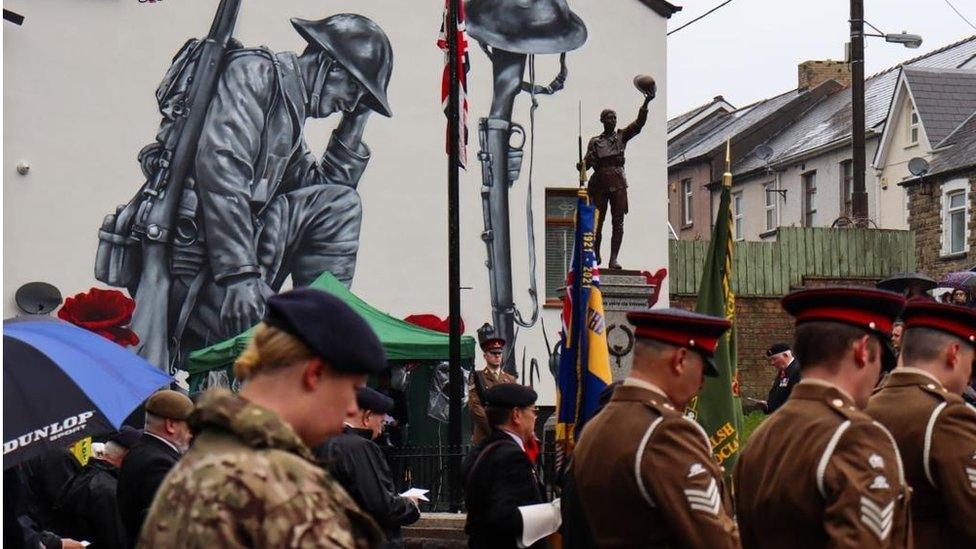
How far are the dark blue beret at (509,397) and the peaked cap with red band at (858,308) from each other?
3.18m

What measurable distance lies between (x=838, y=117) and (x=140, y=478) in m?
45.7

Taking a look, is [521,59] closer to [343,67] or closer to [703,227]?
[343,67]

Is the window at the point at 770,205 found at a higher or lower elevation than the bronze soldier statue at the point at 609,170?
higher

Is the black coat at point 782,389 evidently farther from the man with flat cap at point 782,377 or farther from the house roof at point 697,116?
the house roof at point 697,116

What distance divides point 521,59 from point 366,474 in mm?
20311

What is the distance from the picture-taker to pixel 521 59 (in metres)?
28.2

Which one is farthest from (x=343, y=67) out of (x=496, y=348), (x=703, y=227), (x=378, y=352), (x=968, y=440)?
(x=703, y=227)

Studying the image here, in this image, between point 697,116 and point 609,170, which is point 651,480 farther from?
point 697,116

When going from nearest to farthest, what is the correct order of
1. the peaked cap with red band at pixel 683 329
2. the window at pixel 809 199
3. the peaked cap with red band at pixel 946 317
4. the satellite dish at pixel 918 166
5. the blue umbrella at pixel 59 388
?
the peaked cap with red band at pixel 683 329 < the peaked cap with red band at pixel 946 317 < the blue umbrella at pixel 59 388 < the satellite dish at pixel 918 166 < the window at pixel 809 199

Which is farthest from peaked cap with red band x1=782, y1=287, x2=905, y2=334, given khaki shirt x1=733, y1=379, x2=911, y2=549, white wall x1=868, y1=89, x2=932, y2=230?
white wall x1=868, y1=89, x2=932, y2=230

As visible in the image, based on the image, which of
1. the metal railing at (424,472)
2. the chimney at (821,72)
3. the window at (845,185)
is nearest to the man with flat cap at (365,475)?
the metal railing at (424,472)

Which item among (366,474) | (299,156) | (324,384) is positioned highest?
(299,156)

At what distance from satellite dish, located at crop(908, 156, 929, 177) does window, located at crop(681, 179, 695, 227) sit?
38.0 feet

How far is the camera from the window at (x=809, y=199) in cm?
5119
